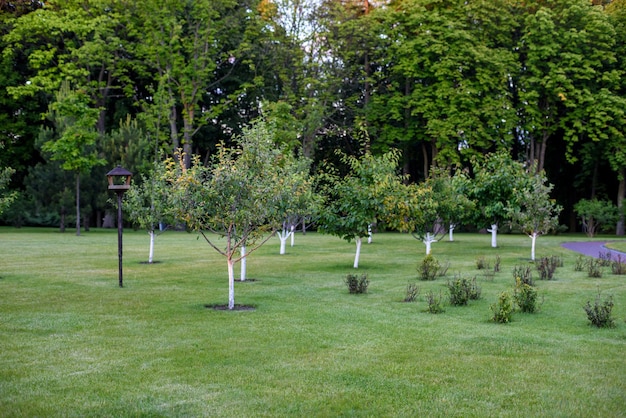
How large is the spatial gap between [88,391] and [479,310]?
8599 mm

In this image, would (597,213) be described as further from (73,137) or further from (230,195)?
(230,195)

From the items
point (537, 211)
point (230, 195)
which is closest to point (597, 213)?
point (537, 211)

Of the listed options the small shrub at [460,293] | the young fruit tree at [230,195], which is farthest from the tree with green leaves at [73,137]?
the small shrub at [460,293]

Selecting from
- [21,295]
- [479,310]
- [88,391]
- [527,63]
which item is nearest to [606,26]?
[527,63]

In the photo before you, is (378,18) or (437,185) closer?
(437,185)

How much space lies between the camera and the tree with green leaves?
115ft

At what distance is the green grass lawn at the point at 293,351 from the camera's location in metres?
7.03

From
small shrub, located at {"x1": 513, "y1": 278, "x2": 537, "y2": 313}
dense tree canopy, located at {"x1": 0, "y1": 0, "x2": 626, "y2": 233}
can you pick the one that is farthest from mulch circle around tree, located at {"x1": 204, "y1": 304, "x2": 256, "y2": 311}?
dense tree canopy, located at {"x1": 0, "y1": 0, "x2": 626, "y2": 233}

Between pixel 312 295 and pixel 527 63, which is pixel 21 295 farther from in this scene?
pixel 527 63

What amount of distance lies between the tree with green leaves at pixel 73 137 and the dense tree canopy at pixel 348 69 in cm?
295

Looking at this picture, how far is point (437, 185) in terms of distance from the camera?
2873 cm

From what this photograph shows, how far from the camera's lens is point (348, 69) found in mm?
46250

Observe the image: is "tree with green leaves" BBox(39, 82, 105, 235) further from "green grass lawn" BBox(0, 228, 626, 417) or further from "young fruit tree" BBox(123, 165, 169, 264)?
"green grass lawn" BBox(0, 228, 626, 417)

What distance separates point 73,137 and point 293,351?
96.7 feet
